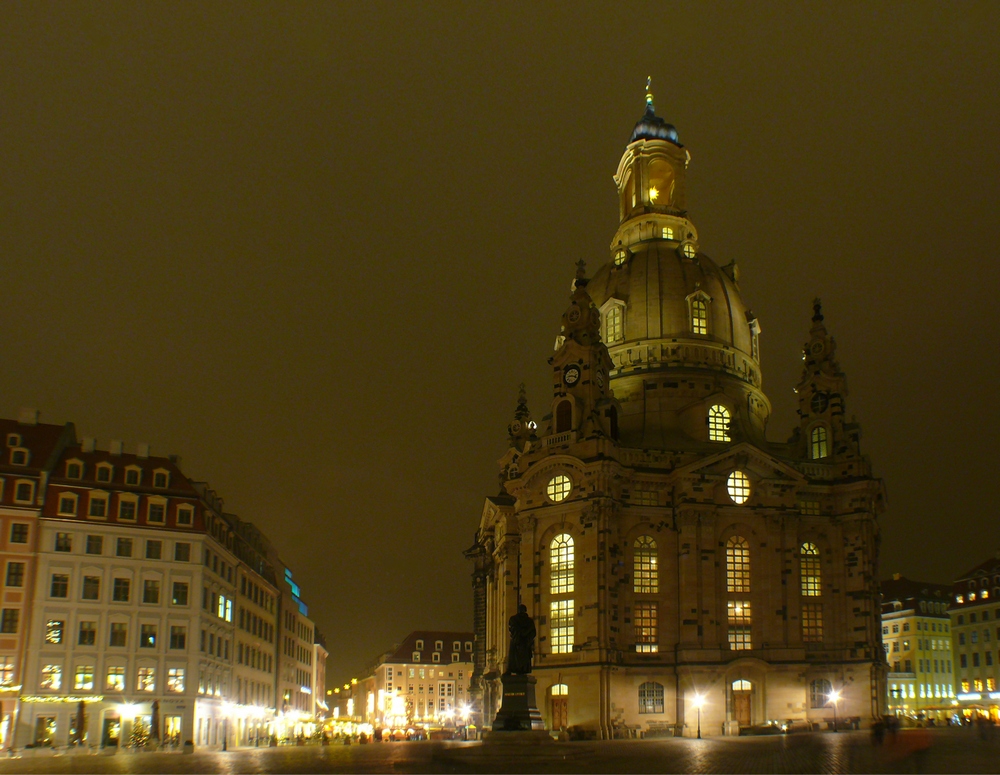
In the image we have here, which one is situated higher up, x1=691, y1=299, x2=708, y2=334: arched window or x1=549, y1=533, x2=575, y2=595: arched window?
x1=691, y1=299, x2=708, y2=334: arched window

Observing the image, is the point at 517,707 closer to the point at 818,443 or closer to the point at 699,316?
the point at 818,443

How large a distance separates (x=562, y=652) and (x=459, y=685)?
307ft

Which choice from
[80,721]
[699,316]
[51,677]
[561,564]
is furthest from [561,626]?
[51,677]

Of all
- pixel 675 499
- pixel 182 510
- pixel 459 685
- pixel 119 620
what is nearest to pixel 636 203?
pixel 675 499

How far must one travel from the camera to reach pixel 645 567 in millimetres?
82688

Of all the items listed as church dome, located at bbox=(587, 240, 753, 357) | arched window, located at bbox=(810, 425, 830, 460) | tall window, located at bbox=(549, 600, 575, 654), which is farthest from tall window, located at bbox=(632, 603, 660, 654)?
church dome, located at bbox=(587, 240, 753, 357)

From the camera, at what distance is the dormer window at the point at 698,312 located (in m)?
95.0

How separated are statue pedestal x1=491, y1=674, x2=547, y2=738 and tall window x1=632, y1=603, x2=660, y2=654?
33.3m

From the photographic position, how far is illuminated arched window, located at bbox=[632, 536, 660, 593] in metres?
82.1

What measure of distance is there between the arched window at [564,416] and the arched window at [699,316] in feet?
51.1

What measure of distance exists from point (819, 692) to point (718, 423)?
21878 mm

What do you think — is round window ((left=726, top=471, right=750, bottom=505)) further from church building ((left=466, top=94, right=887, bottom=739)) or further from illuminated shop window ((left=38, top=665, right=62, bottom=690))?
illuminated shop window ((left=38, top=665, right=62, bottom=690))

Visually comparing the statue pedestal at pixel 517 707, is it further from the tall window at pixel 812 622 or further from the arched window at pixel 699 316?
the arched window at pixel 699 316

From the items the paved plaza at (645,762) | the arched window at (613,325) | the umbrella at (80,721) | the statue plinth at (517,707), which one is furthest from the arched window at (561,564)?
the statue plinth at (517,707)
